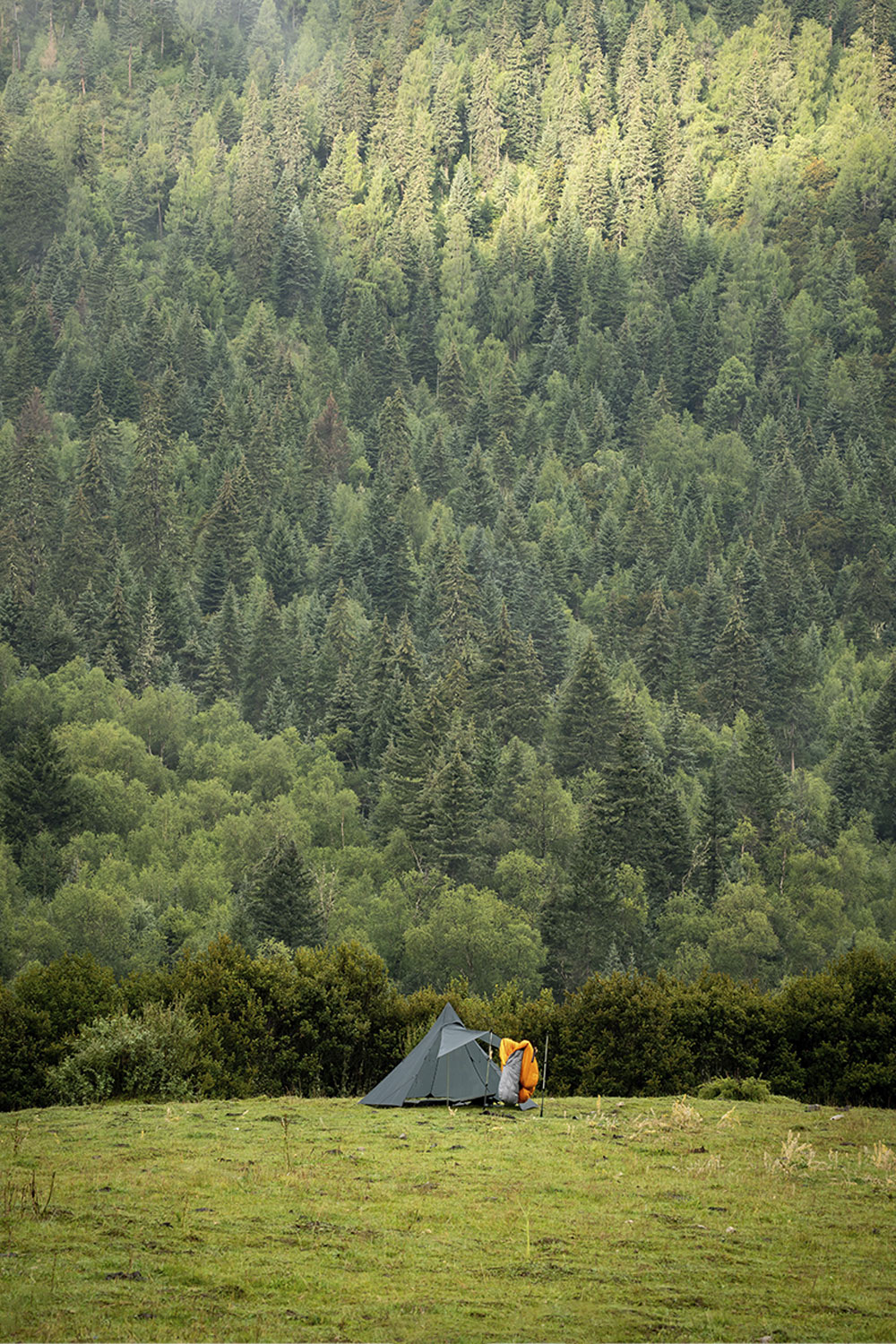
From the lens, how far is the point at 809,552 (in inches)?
7825

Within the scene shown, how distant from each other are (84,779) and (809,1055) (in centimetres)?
8251

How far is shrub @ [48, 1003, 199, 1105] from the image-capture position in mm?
36062

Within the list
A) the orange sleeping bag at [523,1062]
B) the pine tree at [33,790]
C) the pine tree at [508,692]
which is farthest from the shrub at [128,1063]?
the pine tree at [508,692]

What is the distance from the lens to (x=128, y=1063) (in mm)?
37250

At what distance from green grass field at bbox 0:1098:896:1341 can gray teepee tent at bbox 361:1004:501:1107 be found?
375 cm

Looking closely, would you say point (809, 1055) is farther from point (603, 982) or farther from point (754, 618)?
point (754, 618)

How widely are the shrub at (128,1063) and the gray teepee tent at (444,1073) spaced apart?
5479 mm

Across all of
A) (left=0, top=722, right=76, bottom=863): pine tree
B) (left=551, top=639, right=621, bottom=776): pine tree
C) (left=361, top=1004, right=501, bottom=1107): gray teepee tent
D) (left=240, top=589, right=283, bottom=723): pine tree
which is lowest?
(left=361, top=1004, right=501, bottom=1107): gray teepee tent

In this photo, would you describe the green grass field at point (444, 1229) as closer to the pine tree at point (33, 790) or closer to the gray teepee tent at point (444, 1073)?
the gray teepee tent at point (444, 1073)

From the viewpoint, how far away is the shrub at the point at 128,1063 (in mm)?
36062

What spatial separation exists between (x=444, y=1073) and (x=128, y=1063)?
28.4 feet

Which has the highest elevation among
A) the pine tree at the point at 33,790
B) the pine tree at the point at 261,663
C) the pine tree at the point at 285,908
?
the pine tree at the point at 261,663

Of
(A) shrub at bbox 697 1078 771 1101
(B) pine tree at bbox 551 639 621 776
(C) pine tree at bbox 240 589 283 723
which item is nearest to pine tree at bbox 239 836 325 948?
(B) pine tree at bbox 551 639 621 776

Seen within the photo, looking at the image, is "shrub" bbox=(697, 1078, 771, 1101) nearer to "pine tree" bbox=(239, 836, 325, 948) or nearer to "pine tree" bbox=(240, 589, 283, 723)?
"pine tree" bbox=(239, 836, 325, 948)
